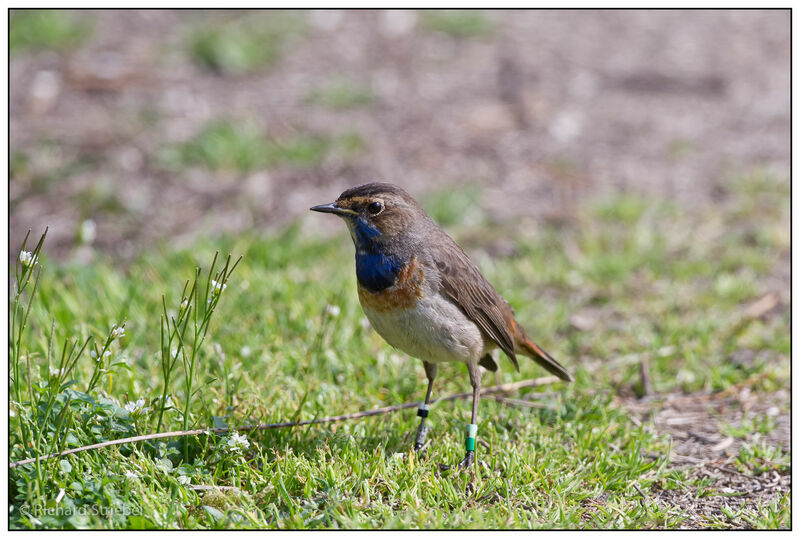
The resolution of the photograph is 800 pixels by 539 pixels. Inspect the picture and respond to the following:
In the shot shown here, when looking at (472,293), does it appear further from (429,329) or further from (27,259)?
(27,259)

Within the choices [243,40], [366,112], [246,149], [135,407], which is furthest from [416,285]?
[243,40]

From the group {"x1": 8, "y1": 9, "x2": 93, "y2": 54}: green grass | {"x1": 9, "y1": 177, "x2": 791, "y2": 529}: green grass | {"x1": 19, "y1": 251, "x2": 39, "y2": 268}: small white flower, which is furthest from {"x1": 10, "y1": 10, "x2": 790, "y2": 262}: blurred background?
{"x1": 19, "y1": 251, "x2": 39, "y2": 268}: small white flower

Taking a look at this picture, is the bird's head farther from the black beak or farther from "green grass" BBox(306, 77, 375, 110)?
"green grass" BBox(306, 77, 375, 110)

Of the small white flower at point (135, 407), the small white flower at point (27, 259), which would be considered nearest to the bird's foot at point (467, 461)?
the small white flower at point (135, 407)

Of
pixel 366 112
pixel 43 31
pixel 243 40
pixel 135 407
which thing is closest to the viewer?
pixel 135 407

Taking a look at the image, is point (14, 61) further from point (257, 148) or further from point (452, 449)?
point (452, 449)

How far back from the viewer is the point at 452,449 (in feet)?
15.5

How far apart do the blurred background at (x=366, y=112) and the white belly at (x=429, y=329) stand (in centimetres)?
352

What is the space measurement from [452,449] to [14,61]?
760 centimetres

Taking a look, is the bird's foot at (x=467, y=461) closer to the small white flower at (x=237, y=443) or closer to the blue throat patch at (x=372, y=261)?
the blue throat patch at (x=372, y=261)

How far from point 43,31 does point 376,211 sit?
718 cm

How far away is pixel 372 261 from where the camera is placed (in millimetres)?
4691

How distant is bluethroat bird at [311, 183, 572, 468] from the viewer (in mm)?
4613

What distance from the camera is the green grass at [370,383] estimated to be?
13.5 feet
